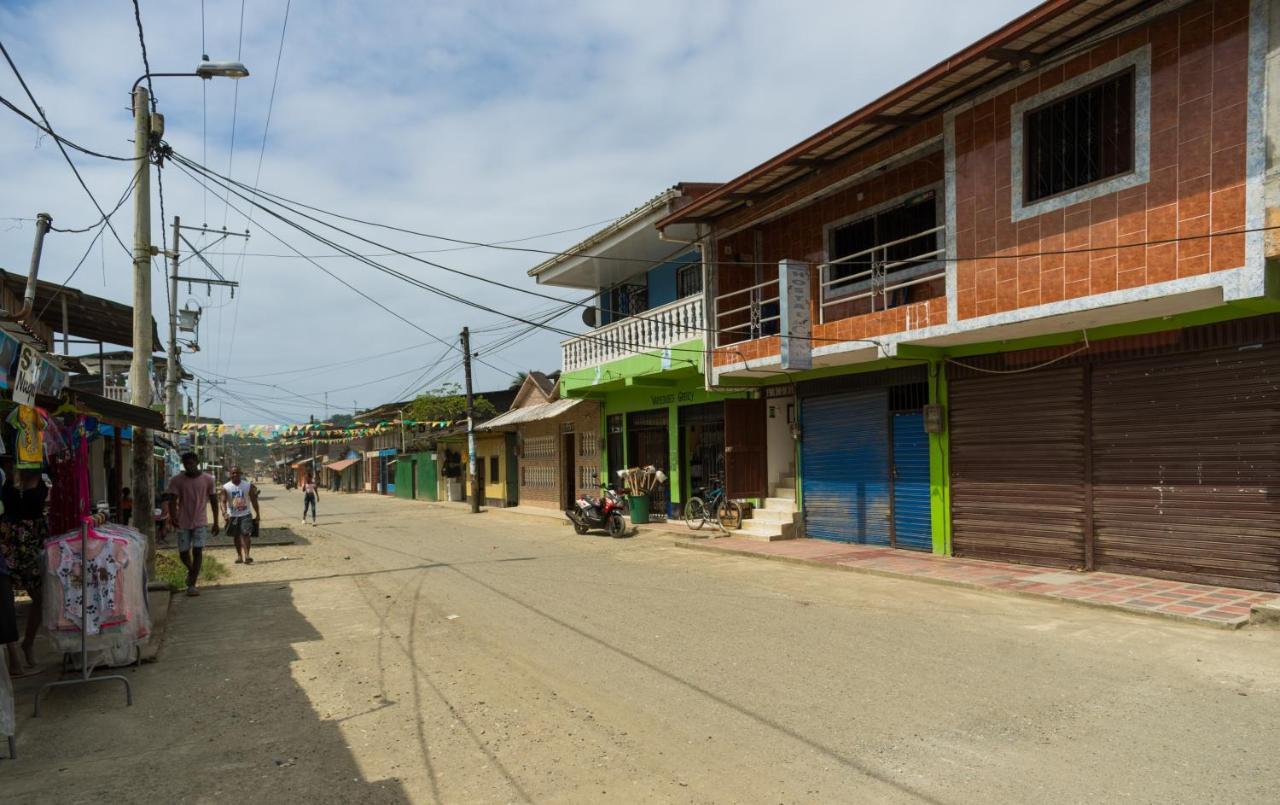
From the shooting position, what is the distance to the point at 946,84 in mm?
10375

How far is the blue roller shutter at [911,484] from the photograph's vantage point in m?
12.7

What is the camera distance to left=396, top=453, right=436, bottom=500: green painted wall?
42.2m

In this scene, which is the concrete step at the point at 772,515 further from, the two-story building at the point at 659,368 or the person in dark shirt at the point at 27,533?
the person in dark shirt at the point at 27,533

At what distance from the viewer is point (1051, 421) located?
10.6m

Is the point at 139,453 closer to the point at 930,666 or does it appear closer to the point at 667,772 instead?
the point at 667,772

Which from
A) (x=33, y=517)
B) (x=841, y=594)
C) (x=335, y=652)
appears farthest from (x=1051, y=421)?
(x=33, y=517)

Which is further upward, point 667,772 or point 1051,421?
point 1051,421

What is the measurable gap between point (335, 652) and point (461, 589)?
3.39m

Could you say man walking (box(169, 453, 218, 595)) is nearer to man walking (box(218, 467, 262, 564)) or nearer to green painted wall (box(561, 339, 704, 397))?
man walking (box(218, 467, 262, 564))

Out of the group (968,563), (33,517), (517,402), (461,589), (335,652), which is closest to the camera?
(33,517)

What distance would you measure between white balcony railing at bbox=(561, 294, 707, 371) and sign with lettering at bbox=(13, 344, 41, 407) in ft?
38.0

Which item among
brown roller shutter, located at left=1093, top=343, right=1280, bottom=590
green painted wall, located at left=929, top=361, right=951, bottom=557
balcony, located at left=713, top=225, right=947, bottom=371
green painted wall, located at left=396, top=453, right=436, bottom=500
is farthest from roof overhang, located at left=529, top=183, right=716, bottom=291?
green painted wall, located at left=396, top=453, right=436, bottom=500

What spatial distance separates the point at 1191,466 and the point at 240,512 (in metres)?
14.6

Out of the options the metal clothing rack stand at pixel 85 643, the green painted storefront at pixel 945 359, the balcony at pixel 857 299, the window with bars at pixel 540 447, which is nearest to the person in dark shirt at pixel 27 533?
the metal clothing rack stand at pixel 85 643
